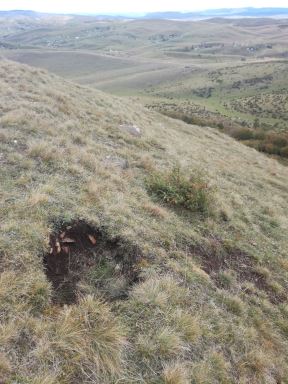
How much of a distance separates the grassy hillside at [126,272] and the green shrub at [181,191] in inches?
1.6

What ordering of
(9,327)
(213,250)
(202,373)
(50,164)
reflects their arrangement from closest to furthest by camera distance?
(9,327)
(202,373)
(213,250)
(50,164)

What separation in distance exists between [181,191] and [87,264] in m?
4.28

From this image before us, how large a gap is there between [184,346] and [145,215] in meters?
3.66

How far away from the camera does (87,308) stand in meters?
5.20

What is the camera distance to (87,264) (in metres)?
6.35

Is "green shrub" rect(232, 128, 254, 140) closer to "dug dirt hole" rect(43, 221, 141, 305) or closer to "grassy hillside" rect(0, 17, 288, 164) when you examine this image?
"grassy hillside" rect(0, 17, 288, 164)

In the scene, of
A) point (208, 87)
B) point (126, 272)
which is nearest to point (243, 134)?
point (126, 272)

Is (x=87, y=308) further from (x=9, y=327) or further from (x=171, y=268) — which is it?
(x=171, y=268)

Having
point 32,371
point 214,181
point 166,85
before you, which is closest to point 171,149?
point 214,181

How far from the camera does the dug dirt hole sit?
5789 mm

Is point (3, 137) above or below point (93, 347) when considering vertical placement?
above

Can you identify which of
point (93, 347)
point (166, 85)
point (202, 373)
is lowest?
point (166, 85)

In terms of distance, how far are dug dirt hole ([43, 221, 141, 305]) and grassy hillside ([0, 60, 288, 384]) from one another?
0.08 feet

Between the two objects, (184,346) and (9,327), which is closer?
(9,327)
